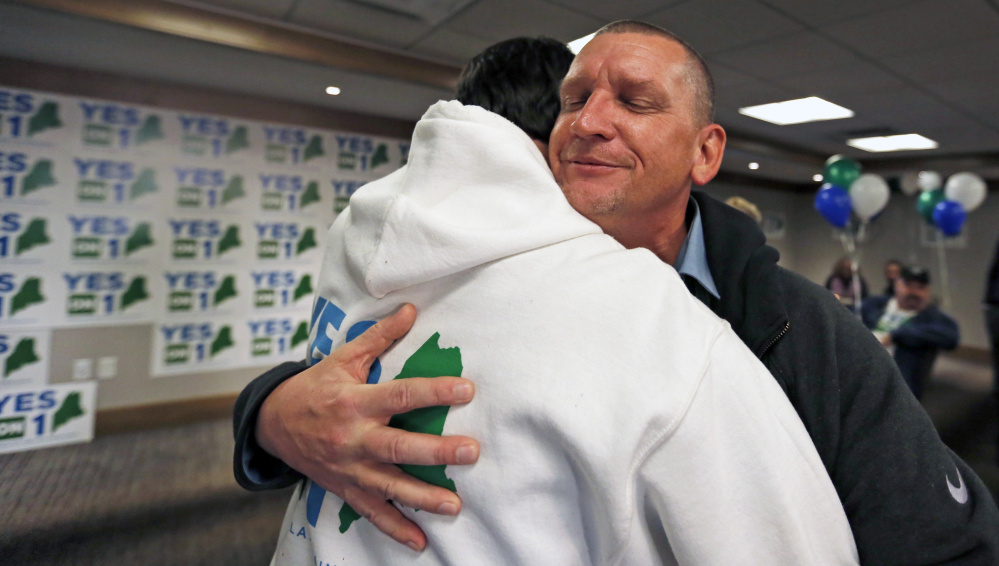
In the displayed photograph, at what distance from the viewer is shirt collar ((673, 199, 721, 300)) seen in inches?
34.7

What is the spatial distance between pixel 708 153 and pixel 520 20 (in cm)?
226

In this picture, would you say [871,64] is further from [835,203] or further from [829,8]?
[835,203]

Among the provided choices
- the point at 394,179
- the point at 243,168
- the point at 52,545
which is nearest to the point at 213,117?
the point at 243,168

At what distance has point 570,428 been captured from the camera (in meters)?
0.49

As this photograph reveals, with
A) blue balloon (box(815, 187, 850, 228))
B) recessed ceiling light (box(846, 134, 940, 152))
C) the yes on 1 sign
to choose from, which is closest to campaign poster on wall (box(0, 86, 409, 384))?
the yes on 1 sign

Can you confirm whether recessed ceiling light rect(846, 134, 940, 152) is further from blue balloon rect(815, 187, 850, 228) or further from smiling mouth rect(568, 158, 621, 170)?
smiling mouth rect(568, 158, 621, 170)

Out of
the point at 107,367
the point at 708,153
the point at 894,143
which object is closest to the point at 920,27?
the point at 708,153

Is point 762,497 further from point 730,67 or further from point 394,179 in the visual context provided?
point 730,67

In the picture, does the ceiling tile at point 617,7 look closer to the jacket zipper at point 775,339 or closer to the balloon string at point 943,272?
the jacket zipper at point 775,339

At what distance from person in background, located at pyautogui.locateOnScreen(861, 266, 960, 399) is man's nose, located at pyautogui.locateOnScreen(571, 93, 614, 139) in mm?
3580

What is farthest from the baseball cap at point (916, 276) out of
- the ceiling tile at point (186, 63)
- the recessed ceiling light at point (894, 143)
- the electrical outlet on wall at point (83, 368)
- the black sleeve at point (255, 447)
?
the electrical outlet on wall at point (83, 368)

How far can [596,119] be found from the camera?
2.68 ft

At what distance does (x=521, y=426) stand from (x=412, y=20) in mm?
3054

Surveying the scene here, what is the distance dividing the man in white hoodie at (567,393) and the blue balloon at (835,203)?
5.51 meters
